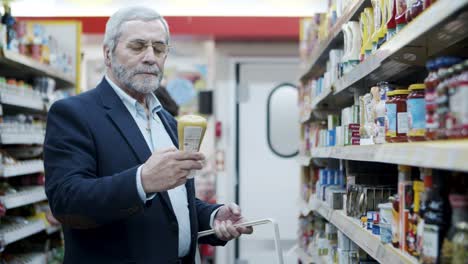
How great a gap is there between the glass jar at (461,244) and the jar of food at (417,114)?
0.37m

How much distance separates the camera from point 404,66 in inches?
83.3

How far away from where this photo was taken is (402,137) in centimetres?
174

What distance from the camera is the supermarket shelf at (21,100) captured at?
3578 mm

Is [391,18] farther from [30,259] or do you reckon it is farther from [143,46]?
[30,259]

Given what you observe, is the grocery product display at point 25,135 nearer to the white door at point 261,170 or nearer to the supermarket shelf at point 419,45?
the supermarket shelf at point 419,45

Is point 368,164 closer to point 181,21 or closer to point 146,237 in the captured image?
point 146,237

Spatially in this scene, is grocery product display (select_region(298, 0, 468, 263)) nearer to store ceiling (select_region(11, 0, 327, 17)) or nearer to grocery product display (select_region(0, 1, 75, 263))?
grocery product display (select_region(0, 1, 75, 263))

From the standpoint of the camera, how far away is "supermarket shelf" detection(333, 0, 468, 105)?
1.30 meters

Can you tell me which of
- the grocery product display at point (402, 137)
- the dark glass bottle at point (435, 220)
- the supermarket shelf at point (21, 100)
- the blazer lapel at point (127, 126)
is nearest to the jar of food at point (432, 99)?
the grocery product display at point (402, 137)

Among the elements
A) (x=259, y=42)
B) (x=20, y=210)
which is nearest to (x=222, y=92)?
(x=259, y=42)

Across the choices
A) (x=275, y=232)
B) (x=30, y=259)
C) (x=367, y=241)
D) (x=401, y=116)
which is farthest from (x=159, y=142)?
(x=30, y=259)

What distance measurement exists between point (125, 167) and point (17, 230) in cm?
194

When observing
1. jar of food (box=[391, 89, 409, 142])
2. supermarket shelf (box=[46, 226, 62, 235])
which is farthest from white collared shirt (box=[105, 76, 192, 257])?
supermarket shelf (box=[46, 226, 62, 235])

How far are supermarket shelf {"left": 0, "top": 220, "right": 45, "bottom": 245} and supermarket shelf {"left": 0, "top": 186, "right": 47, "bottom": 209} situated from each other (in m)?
0.15
